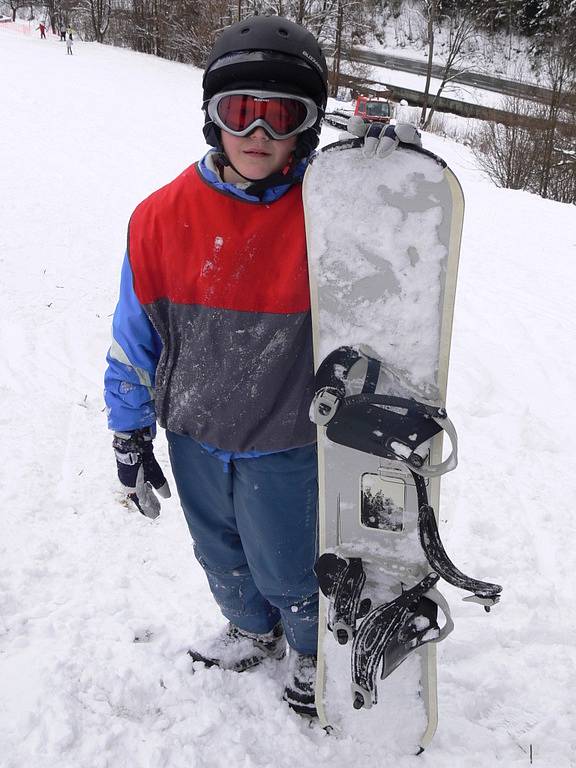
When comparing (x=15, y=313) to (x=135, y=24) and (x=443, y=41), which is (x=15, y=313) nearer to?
(x=135, y=24)

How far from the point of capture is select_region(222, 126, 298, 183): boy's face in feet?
4.14

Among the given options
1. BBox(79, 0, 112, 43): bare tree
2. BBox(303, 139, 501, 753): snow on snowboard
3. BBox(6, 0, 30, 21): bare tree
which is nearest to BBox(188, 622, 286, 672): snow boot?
BBox(303, 139, 501, 753): snow on snowboard

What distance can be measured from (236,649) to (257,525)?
612mm

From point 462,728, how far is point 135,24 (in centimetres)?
2752

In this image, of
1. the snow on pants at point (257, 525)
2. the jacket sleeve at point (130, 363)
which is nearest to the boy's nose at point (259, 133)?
the jacket sleeve at point (130, 363)

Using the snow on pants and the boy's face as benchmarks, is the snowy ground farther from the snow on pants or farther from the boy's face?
the boy's face

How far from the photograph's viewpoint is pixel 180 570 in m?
2.17

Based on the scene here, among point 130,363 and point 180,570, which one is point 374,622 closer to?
point 130,363

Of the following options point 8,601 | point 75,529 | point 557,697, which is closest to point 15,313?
point 75,529

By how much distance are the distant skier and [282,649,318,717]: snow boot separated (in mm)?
317

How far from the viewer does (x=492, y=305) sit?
4.64m

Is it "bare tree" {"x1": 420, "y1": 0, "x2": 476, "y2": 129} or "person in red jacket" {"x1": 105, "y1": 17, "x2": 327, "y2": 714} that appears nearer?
"person in red jacket" {"x1": 105, "y1": 17, "x2": 327, "y2": 714}

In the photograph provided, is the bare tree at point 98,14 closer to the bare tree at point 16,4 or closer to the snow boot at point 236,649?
the bare tree at point 16,4

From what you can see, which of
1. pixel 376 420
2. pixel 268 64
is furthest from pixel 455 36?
pixel 376 420
